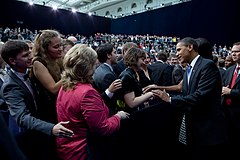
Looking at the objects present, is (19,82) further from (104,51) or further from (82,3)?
(82,3)

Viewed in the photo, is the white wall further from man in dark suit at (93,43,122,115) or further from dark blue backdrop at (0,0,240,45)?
man in dark suit at (93,43,122,115)

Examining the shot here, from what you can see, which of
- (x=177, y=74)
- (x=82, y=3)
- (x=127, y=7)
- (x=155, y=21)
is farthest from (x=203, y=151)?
(x=82, y=3)

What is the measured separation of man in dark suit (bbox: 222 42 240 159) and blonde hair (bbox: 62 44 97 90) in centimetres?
164

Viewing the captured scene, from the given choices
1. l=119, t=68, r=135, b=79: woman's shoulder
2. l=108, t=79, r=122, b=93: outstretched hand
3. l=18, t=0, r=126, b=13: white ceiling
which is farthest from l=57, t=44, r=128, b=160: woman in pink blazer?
l=18, t=0, r=126, b=13: white ceiling

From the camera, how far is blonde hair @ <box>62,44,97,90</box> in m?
1.30

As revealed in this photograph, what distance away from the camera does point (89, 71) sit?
132 cm

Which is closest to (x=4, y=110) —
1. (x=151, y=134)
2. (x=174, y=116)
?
(x=151, y=134)

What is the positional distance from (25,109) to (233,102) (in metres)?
2.11

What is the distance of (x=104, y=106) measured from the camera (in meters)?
1.33

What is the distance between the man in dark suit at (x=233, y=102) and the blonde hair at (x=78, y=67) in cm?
164

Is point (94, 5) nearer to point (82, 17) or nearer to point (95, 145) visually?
point (82, 17)

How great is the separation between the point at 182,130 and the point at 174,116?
0.16 meters

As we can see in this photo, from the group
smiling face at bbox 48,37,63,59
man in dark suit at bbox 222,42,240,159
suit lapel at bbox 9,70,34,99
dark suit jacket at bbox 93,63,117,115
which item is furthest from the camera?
man in dark suit at bbox 222,42,240,159

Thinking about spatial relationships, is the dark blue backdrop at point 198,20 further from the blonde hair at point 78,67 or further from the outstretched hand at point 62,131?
the outstretched hand at point 62,131
